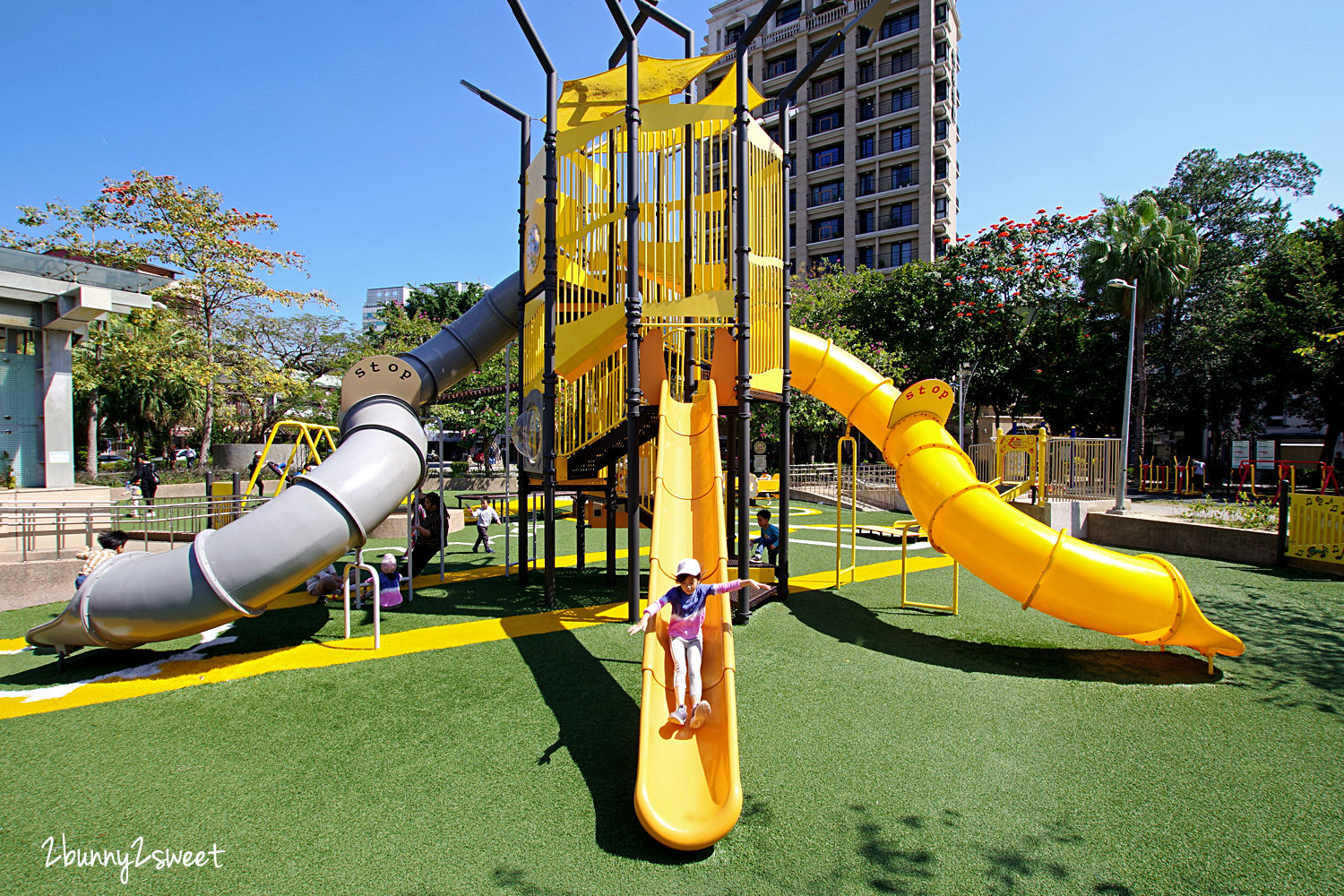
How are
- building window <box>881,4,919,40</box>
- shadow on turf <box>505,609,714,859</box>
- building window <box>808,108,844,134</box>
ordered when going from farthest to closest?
1. building window <box>808,108,844,134</box>
2. building window <box>881,4,919,40</box>
3. shadow on turf <box>505,609,714,859</box>

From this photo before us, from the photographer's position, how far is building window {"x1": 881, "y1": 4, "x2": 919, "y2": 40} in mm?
54969

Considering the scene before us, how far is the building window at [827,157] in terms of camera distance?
59.4 metres

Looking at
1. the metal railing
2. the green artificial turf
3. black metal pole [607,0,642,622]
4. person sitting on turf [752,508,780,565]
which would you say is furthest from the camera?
person sitting on turf [752,508,780,565]

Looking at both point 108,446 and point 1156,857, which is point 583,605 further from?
point 108,446

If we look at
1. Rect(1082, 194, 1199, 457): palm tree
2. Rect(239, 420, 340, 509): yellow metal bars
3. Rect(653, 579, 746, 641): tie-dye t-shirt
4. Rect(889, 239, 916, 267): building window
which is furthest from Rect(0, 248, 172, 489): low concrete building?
Rect(889, 239, 916, 267): building window

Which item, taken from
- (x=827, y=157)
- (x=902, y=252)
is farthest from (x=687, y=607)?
(x=827, y=157)

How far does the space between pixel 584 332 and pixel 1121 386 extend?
35609 mm

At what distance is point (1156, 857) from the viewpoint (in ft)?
13.0

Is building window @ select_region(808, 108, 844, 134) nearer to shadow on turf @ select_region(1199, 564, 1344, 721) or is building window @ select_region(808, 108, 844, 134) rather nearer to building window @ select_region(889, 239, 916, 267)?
building window @ select_region(889, 239, 916, 267)

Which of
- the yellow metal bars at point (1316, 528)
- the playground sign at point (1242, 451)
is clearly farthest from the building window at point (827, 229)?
the yellow metal bars at point (1316, 528)

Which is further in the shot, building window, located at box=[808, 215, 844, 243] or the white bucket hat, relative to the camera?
building window, located at box=[808, 215, 844, 243]

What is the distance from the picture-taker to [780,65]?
204 ft

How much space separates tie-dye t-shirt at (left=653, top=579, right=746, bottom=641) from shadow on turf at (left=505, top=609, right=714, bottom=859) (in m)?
1.00

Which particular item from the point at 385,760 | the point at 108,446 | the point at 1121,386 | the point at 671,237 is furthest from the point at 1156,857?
the point at 108,446
